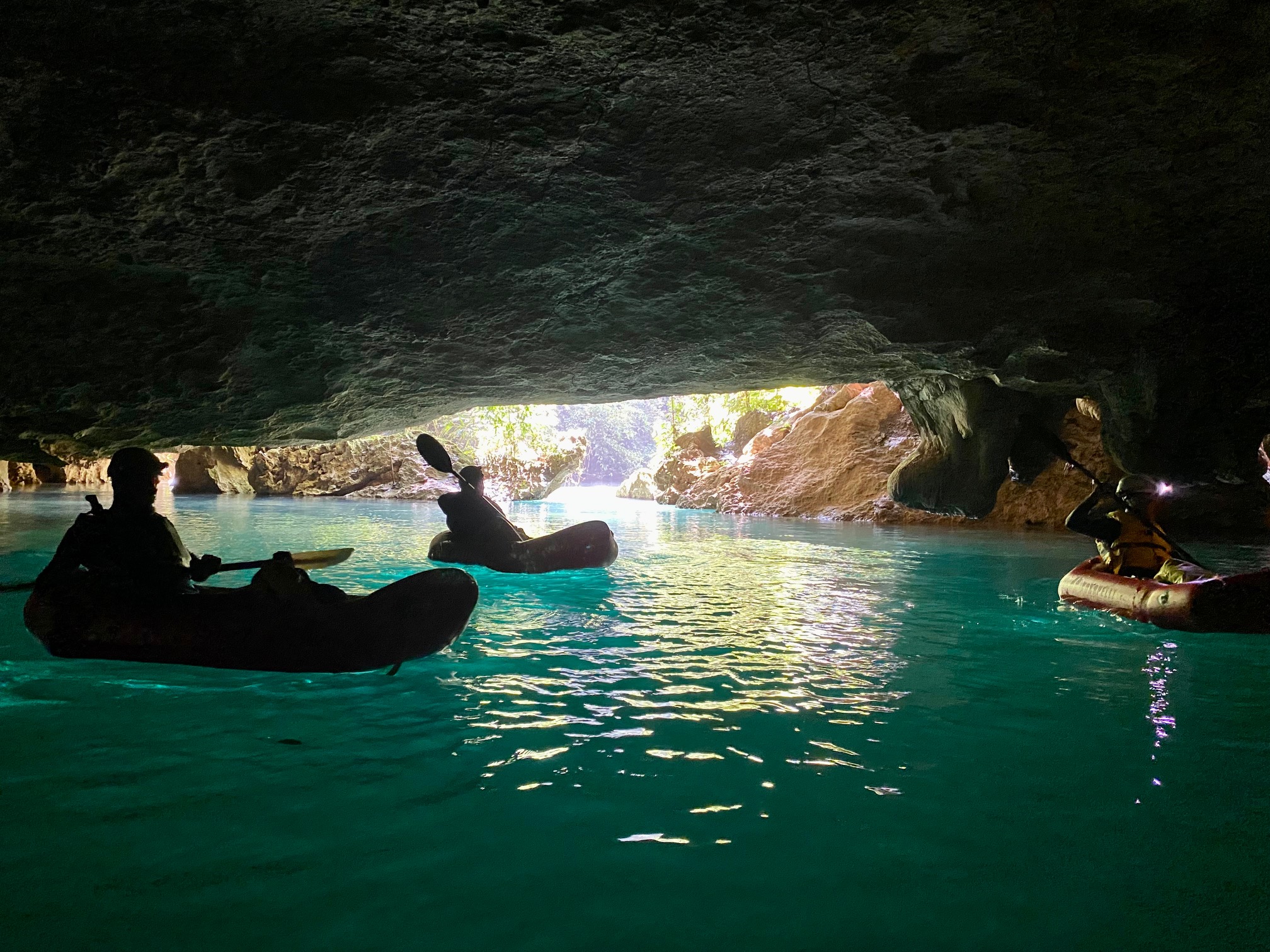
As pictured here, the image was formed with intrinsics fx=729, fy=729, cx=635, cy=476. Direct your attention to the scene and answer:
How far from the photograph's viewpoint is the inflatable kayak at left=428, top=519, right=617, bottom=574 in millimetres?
8484

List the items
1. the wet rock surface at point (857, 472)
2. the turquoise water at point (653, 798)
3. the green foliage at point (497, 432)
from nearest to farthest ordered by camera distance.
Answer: the turquoise water at point (653, 798)
the wet rock surface at point (857, 472)
the green foliage at point (497, 432)

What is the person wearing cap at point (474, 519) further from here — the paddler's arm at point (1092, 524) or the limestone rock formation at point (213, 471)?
the limestone rock formation at point (213, 471)

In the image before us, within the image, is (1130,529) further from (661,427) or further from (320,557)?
(661,427)

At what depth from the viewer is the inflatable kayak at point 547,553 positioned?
8.48 meters

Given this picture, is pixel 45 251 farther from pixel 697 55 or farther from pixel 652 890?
pixel 652 890

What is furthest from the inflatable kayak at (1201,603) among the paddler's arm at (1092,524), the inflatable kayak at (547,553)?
the inflatable kayak at (547,553)

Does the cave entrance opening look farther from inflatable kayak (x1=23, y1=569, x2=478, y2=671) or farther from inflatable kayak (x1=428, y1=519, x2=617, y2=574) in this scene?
inflatable kayak (x1=23, y1=569, x2=478, y2=671)

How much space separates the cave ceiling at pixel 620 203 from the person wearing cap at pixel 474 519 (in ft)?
4.61

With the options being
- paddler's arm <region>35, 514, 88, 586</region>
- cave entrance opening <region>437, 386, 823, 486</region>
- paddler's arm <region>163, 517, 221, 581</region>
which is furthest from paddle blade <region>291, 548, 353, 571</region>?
cave entrance opening <region>437, 386, 823, 486</region>

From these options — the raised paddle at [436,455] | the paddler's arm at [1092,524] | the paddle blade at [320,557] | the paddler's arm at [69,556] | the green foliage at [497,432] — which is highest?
the green foliage at [497,432]

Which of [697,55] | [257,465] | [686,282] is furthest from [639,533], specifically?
[257,465]

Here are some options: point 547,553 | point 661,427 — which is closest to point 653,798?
point 547,553

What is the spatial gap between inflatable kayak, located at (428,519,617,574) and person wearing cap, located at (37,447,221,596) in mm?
4241

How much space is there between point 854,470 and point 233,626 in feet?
57.6
